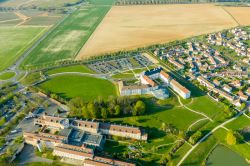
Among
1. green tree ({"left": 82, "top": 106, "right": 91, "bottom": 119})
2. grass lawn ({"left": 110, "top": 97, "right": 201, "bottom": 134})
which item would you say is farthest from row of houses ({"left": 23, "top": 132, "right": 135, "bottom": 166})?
grass lawn ({"left": 110, "top": 97, "right": 201, "bottom": 134})

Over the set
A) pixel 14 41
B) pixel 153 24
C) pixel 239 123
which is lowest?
pixel 239 123

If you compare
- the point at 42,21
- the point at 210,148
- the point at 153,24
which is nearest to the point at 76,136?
the point at 210,148

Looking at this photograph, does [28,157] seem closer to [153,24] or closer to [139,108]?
[139,108]

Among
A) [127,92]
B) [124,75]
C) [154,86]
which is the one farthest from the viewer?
[124,75]

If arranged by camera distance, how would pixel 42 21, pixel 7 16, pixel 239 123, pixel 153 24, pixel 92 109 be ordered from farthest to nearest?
pixel 7 16 → pixel 42 21 → pixel 153 24 → pixel 92 109 → pixel 239 123

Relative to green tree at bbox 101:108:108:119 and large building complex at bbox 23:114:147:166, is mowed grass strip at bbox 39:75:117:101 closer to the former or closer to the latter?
green tree at bbox 101:108:108:119

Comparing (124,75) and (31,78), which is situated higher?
(31,78)
